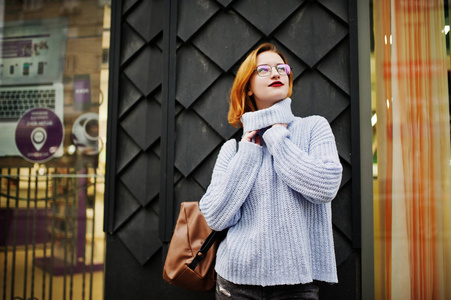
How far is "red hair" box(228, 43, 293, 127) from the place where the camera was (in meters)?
1.98

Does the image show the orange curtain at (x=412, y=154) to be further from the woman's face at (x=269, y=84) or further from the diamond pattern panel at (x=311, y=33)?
the woman's face at (x=269, y=84)

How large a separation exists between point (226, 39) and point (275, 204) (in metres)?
1.57

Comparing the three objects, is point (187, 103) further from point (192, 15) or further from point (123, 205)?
point (123, 205)

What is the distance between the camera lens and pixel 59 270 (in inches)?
121

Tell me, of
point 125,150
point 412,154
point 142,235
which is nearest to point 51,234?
point 142,235

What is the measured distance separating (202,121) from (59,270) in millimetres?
1770

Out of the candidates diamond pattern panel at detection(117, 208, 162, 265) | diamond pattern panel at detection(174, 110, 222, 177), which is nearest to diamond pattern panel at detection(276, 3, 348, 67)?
diamond pattern panel at detection(174, 110, 222, 177)

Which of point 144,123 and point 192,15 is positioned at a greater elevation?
point 192,15

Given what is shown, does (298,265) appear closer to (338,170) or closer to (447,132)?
(338,170)

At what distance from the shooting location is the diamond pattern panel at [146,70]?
9.64ft

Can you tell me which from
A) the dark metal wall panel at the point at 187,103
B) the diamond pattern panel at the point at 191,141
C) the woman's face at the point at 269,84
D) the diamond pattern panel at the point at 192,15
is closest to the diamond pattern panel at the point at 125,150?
the dark metal wall panel at the point at 187,103

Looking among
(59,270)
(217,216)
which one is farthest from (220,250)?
(59,270)

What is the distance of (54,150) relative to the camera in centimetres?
317

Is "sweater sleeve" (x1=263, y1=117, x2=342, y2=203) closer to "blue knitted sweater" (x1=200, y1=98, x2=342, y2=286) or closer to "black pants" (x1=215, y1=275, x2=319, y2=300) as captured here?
"blue knitted sweater" (x1=200, y1=98, x2=342, y2=286)
